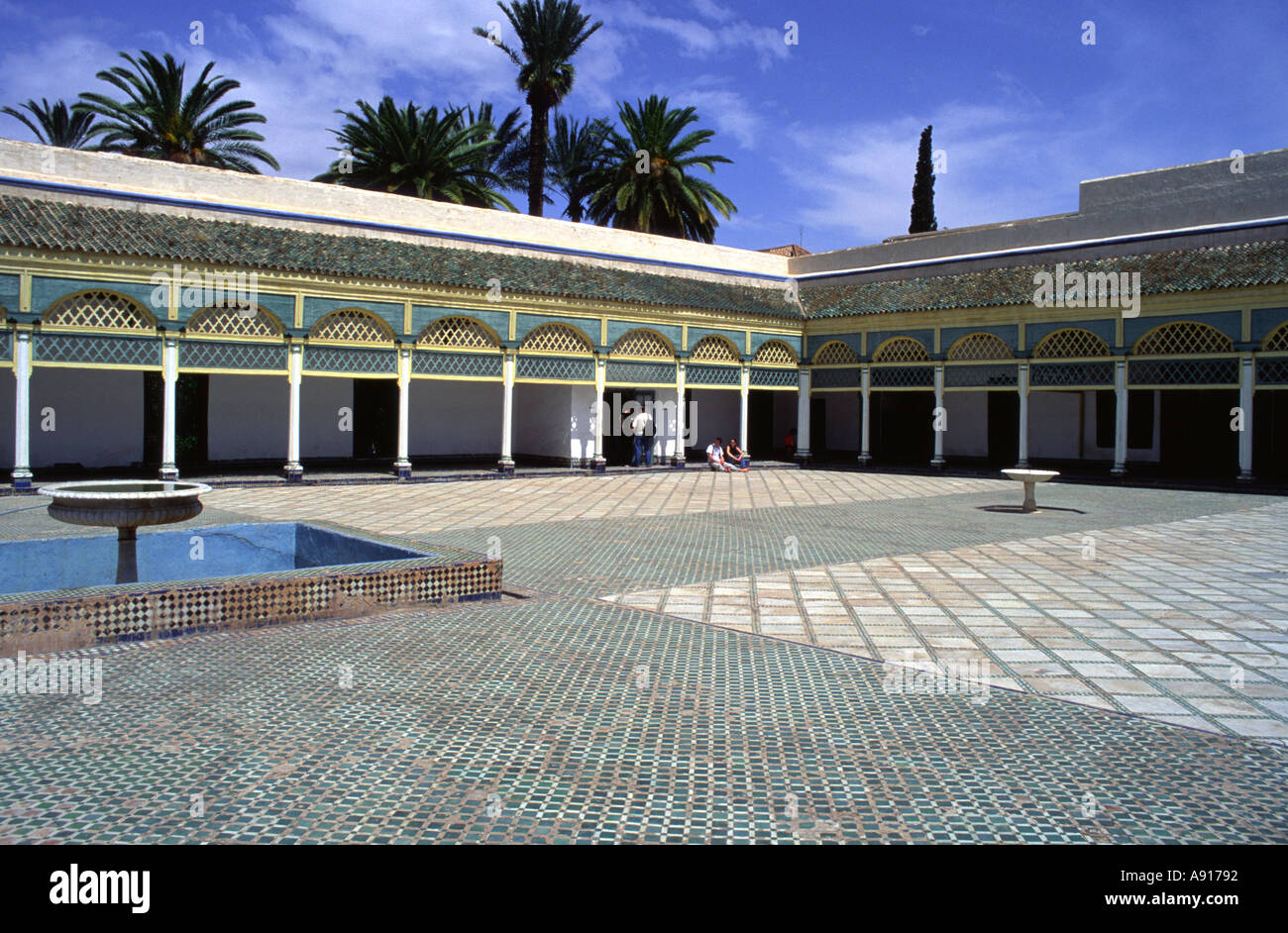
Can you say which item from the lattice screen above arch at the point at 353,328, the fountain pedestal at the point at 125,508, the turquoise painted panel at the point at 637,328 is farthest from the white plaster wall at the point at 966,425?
the fountain pedestal at the point at 125,508

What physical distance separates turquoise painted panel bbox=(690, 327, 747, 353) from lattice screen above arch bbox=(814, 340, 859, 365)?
7.24 feet

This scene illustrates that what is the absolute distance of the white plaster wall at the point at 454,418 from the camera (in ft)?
68.7

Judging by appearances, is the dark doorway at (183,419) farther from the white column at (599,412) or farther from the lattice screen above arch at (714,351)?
the lattice screen above arch at (714,351)

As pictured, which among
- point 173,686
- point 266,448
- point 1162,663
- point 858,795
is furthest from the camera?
point 266,448

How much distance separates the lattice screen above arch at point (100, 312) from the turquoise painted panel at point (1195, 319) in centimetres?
1710

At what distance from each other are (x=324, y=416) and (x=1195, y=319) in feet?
55.9

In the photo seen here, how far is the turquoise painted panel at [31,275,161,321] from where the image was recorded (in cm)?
1363

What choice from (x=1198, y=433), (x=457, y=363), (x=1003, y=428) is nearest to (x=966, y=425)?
(x=1003, y=428)

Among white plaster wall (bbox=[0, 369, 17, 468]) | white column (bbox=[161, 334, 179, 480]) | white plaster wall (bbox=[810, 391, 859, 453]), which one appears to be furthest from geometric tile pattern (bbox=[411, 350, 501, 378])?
white plaster wall (bbox=[810, 391, 859, 453])

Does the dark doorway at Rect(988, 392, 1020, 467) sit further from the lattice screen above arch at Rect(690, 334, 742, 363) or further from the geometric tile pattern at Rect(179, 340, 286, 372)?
the geometric tile pattern at Rect(179, 340, 286, 372)

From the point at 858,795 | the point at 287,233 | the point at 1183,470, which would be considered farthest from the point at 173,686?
the point at 1183,470

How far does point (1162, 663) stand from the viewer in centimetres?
534
